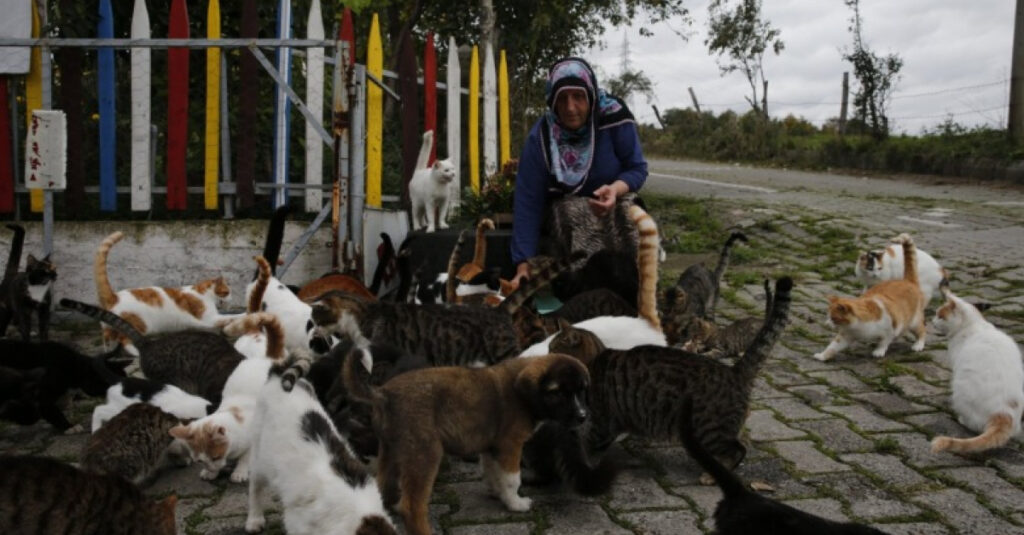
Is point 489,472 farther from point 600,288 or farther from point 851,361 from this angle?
point 851,361

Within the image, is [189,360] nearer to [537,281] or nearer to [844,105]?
[537,281]

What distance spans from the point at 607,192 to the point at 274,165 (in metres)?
3.94

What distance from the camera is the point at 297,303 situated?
621 centimetres

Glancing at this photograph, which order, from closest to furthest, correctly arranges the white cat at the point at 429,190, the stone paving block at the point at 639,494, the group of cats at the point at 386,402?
the group of cats at the point at 386,402 < the stone paving block at the point at 639,494 < the white cat at the point at 429,190

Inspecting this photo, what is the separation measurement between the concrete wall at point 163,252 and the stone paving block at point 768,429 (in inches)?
176

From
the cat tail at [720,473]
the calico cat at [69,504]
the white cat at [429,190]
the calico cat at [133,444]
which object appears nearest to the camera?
the cat tail at [720,473]

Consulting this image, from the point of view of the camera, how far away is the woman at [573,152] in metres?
6.73

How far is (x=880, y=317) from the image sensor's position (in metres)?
6.15

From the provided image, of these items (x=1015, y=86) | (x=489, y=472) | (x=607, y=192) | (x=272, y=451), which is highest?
(x=1015, y=86)

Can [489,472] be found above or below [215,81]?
below

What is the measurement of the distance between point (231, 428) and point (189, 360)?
1272 millimetres

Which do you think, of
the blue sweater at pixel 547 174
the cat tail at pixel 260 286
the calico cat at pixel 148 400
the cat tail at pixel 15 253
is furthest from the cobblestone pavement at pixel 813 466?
the blue sweater at pixel 547 174

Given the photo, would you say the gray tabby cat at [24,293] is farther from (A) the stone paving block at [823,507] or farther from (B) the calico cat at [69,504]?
(A) the stone paving block at [823,507]

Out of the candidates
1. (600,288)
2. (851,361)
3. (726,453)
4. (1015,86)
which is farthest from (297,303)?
(1015,86)
